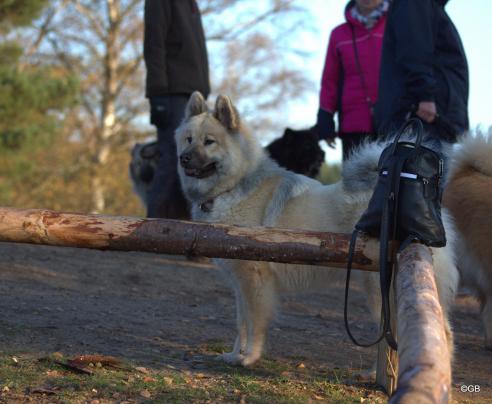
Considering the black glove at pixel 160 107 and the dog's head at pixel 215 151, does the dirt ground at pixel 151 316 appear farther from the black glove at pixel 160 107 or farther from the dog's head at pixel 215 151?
the black glove at pixel 160 107

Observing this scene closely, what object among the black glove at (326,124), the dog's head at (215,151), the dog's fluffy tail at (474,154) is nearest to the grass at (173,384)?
the dog's head at (215,151)

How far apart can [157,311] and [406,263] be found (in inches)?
101

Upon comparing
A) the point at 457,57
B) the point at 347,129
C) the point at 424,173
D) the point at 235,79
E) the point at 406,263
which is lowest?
the point at 406,263

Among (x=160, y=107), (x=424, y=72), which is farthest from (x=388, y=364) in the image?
(x=160, y=107)

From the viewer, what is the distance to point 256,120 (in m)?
22.4

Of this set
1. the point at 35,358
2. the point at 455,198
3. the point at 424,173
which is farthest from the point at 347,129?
the point at 35,358

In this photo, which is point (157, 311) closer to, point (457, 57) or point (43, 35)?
point (457, 57)

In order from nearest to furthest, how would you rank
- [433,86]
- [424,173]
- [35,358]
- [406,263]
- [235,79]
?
[406,263] → [424,173] → [35,358] → [433,86] → [235,79]

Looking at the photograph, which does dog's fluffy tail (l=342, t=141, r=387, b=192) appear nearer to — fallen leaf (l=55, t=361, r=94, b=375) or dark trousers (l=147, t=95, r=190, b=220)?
fallen leaf (l=55, t=361, r=94, b=375)

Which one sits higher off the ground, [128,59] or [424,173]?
[128,59]

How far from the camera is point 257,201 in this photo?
13.0ft

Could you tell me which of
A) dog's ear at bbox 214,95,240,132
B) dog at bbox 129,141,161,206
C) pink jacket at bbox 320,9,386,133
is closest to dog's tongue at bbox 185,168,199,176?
dog's ear at bbox 214,95,240,132

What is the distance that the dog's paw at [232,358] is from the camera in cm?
363

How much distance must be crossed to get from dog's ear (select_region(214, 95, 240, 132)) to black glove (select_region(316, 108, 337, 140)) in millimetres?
1341
